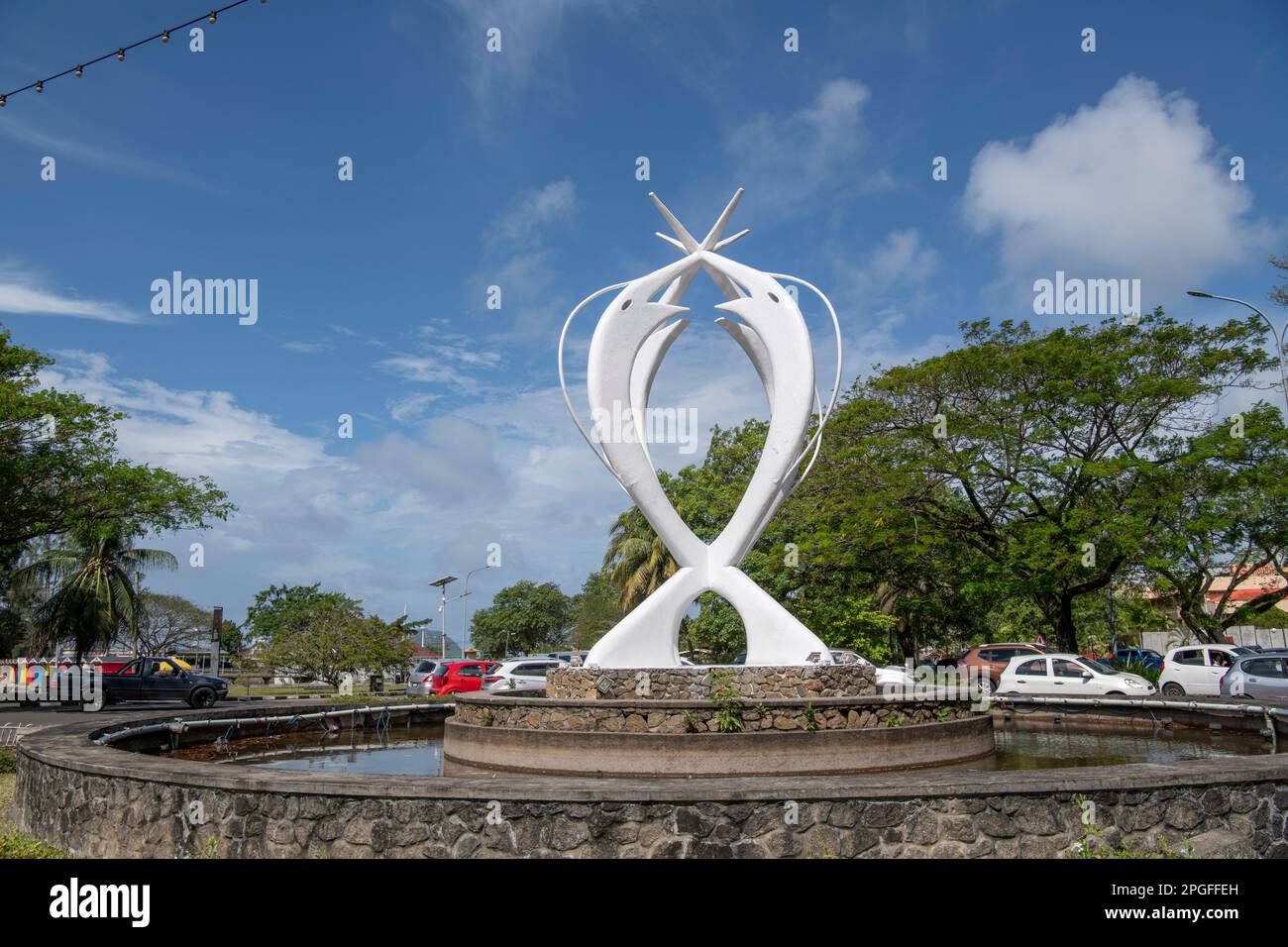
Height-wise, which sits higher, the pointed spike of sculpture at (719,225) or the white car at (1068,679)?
the pointed spike of sculpture at (719,225)

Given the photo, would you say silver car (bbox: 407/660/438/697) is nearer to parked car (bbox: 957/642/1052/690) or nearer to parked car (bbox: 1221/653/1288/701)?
parked car (bbox: 957/642/1052/690)

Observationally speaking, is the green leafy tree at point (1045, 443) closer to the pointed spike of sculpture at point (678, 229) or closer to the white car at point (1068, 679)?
the white car at point (1068, 679)

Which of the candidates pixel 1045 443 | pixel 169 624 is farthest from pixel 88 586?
pixel 1045 443

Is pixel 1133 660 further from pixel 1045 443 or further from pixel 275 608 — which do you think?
pixel 275 608

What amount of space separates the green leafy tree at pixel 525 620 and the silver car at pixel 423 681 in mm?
40566

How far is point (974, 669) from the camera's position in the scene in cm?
2502

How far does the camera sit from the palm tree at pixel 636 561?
1581 inches

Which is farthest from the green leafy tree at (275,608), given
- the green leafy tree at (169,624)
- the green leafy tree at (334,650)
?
the green leafy tree at (334,650)

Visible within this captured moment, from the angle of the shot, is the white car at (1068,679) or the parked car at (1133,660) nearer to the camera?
the white car at (1068,679)

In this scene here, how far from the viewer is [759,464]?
13.8m

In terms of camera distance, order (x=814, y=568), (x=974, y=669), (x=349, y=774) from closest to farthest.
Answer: (x=349, y=774), (x=974, y=669), (x=814, y=568)

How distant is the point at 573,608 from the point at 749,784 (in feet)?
221
